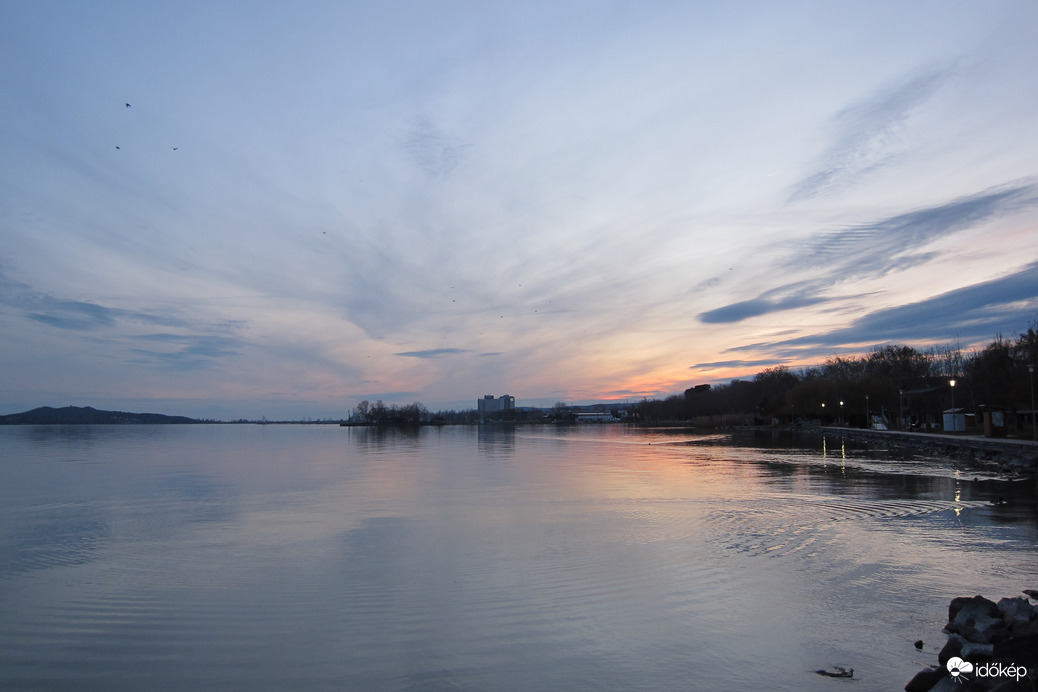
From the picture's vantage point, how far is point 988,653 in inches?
248

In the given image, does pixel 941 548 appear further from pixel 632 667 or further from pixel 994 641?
pixel 632 667

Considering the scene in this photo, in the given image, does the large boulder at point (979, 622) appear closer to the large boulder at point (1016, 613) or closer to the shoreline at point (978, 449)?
the large boulder at point (1016, 613)

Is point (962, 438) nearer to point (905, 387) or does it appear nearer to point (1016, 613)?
point (1016, 613)

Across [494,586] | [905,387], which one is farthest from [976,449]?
[905,387]

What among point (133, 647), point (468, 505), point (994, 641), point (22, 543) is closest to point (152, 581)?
point (133, 647)

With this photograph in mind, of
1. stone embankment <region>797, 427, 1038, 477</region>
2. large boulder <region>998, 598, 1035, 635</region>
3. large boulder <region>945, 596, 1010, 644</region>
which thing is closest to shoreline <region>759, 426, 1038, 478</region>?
stone embankment <region>797, 427, 1038, 477</region>

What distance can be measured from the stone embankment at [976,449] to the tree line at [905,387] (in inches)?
213

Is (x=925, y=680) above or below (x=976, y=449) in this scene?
above

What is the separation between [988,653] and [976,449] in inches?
1487

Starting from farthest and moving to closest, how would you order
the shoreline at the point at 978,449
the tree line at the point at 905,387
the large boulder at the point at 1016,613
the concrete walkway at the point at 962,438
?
the tree line at the point at 905,387 → the concrete walkway at the point at 962,438 → the shoreline at the point at 978,449 → the large boulder at the point at 1016,613

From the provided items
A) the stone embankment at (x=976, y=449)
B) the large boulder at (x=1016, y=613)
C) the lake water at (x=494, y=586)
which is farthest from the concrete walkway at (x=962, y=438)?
the large boulder at (x=1016, y=613)

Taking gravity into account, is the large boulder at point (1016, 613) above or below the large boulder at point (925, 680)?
above

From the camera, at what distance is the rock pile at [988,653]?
5660 mm

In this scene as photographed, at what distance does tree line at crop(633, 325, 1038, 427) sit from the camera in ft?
172
